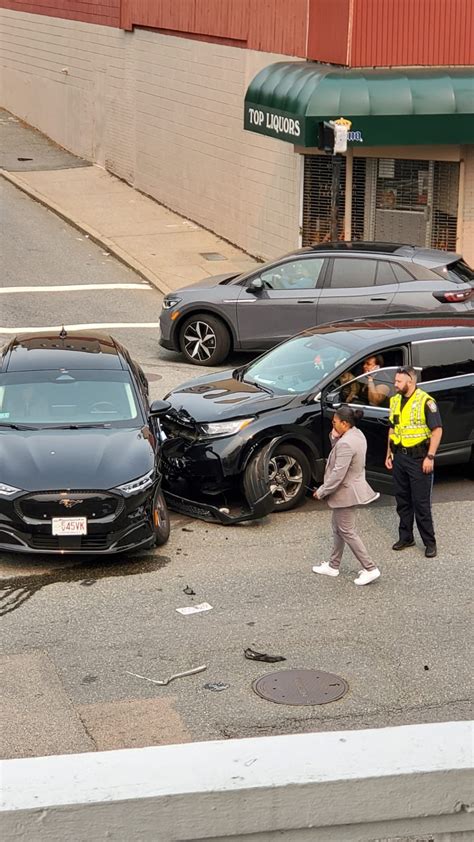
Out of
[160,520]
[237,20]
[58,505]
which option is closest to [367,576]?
[160,520]

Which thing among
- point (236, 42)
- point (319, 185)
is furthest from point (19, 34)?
point (319, 185)

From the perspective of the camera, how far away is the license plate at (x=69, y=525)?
33.1ft

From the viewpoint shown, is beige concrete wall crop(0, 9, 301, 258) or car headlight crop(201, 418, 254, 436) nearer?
car headlight crop(201, 418, 254, 436)

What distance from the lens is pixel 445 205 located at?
22156 mm

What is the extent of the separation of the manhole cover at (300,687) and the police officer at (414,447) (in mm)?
2741

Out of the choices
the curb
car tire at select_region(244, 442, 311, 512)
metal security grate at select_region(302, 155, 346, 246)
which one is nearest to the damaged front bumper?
car tire at select_region(244, 442, 311, 512)

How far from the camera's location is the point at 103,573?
34.4 feet

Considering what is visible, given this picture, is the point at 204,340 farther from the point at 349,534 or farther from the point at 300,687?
the point at 300,687

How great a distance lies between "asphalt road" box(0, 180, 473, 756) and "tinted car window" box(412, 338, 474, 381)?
1.20 metres

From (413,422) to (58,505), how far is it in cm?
296

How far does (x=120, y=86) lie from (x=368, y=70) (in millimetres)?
13049

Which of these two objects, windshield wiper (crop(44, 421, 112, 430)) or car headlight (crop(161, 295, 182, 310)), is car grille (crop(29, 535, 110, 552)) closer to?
windshield wiper (crop(44, 421, 112, 430))

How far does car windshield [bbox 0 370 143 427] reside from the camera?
11383mm

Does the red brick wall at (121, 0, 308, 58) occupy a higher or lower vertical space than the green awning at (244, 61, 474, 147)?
higher
